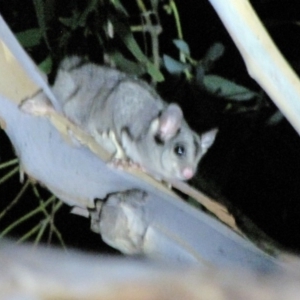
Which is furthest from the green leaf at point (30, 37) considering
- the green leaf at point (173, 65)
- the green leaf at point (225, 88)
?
the green leaf at point (225, 88)

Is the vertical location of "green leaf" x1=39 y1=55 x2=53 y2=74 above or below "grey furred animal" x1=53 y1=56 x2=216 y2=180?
above

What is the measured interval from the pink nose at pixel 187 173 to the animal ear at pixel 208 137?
9 centimetres

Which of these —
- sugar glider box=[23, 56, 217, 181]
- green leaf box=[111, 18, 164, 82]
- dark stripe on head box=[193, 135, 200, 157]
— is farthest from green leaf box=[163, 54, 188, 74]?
dark stripe on head box=[193, 135, 200, 157]

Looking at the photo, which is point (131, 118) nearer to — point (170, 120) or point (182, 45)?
Result: point (170, 120)

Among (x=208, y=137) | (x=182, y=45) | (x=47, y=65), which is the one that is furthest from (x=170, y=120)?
(x=47, y=65)

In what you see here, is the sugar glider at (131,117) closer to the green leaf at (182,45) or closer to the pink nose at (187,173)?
the pink nose at (187,173)

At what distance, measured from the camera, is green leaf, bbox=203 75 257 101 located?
53.8 inches

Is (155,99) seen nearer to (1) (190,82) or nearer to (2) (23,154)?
(1) (190,82)

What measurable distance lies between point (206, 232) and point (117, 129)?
0.86 metres

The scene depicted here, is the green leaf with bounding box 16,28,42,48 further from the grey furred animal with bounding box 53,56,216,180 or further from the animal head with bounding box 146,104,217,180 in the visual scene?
the animal head with bounding box 146,104,217,180

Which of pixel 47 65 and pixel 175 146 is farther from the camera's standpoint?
pixel 175 146

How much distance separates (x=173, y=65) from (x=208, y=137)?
245 millimetres

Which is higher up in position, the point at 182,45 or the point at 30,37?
the point at 30,37

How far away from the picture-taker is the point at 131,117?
161 cm
